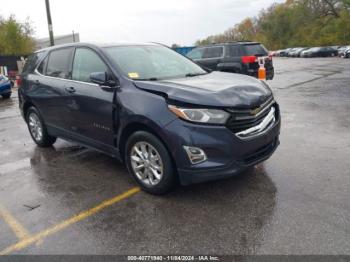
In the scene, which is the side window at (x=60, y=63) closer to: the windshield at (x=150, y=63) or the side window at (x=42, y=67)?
the side window at (x=42, y=67)


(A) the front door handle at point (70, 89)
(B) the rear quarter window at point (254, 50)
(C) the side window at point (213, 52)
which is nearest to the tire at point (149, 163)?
(A) the front door handle at point (70, 89)

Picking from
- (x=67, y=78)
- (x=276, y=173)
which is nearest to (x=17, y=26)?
(x=67, y=78)

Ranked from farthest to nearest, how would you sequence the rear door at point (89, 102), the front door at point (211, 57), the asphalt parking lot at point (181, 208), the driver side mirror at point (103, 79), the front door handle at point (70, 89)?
the front door at point (211, 57), the front door handle at point (70, 89), the rear door at point (89, 102), the driver side mirror at point (103, 79), the asphalt parking lot at point (181, 208)

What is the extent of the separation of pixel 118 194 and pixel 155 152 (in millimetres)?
740

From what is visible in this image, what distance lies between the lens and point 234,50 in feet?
39.6

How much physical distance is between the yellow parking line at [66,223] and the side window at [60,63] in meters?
2.08

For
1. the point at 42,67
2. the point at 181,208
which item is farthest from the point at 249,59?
the point at 181,208

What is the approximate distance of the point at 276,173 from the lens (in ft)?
14.3

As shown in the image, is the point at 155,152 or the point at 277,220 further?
the point at 155,152

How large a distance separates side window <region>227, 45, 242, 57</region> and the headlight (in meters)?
8.94

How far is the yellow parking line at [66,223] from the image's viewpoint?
3.09 m

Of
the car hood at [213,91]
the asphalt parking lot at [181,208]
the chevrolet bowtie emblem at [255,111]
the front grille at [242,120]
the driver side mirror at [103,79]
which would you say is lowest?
the asphalt parking lot at [181,208]

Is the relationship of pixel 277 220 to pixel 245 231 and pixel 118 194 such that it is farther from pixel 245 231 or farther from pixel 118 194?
pixel 118 194

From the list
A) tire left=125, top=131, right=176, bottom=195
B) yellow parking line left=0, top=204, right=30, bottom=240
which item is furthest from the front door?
yellow parking line left=0, top=204, right=30, bottom=240
